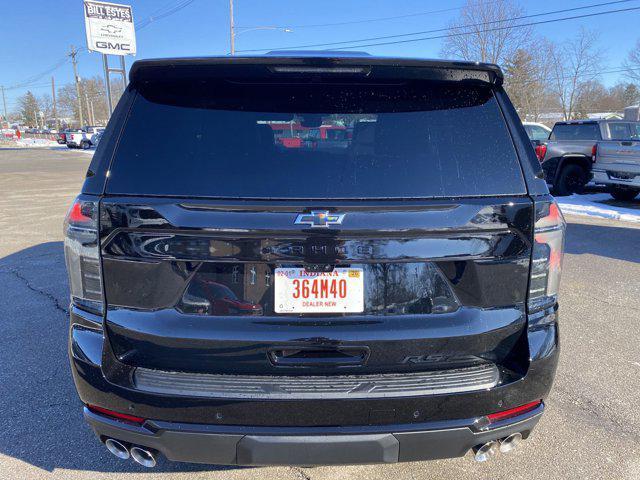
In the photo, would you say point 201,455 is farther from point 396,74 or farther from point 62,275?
point 62,275

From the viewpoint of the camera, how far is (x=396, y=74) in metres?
1.96

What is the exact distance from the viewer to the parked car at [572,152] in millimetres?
11863

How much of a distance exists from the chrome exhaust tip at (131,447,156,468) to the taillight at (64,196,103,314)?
58 cm

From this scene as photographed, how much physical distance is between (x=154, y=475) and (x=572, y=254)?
6421mm

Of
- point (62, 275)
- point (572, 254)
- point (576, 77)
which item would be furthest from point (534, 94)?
point (62, 275)

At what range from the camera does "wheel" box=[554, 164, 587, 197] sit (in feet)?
41.2

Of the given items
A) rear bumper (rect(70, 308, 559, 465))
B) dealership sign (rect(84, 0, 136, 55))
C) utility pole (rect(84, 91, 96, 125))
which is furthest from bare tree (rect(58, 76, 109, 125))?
rear bumper (rect(70, 308, 559, 465))

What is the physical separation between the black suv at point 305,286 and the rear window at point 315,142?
0.4 inches

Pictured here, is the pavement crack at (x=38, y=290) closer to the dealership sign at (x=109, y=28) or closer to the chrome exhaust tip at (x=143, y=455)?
the chrome exhaust tip at (x=143, y=455)

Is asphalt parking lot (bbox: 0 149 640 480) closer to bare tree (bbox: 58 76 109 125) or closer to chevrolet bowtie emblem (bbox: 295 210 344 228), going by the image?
chevrolet bowtie emblem (bbox: 295 210 344 228)

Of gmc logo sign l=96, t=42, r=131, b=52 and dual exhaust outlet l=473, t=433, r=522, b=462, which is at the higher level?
gmc logo sign l=96, t=42, r=131, b=52

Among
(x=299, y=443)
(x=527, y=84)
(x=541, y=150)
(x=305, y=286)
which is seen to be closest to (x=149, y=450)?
(x=299, y=443)

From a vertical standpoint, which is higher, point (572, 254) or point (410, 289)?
point (410, 289)

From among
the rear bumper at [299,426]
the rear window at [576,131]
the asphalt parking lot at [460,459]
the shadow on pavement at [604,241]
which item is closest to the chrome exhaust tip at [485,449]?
the rear bumper at [299,426]
